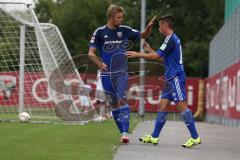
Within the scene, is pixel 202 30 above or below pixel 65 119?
above

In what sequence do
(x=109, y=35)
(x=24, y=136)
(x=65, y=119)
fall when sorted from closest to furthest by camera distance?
(x=109, y=35) → (x=24, y=136) → (x=65, y=119)

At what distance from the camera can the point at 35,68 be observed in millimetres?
Answer: 20484

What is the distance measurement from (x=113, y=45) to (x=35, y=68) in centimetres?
994

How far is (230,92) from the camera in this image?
75.6 ft

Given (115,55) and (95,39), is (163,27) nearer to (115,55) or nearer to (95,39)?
(115,55)

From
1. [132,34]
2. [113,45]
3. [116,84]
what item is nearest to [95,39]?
[113,45]

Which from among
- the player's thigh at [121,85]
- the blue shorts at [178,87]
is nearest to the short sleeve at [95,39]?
the player's thigh at [121,85]

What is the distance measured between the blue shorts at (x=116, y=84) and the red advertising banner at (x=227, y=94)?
10112mm

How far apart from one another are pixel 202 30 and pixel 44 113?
40.5 metres

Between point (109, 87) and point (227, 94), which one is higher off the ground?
point (227, 94)

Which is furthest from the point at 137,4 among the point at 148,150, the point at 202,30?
the point at 148,150

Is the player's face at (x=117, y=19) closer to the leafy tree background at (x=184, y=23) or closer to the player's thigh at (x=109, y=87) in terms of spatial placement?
the player's thigh at (x=109, y=87)

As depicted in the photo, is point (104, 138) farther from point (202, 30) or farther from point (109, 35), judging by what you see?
point (202, 30)

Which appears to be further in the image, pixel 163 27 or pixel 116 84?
pixel 116 84
